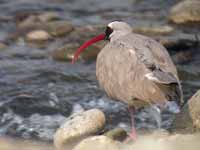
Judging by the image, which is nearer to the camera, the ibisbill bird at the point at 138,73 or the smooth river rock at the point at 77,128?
the ibisbill bird at the point at 138,73

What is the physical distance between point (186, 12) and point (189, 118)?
Answer: 18.8 feet

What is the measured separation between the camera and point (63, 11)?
1395 centimetres

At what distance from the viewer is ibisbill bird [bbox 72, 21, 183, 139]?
6.91 m

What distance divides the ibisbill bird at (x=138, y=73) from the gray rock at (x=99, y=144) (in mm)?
545

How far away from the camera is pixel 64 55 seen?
10945 mm

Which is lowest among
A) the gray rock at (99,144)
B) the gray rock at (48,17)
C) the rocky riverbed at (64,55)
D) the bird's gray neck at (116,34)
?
the rocky riverbed at (64,55)

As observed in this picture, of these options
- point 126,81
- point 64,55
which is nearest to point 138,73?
point 126,81

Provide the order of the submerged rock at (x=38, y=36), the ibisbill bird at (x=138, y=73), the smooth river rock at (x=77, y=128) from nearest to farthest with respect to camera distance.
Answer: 1. the ibisbill bird at (x=138, y=73)
2. the smooth river rock at (x=77, y=128)
3. the submerged rock at (x=38, y=36)

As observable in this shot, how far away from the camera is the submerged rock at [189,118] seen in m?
7.34

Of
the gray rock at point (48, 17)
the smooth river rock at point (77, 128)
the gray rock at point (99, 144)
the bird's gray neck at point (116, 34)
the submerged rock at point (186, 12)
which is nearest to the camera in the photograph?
the gray rock at point (99, 144)

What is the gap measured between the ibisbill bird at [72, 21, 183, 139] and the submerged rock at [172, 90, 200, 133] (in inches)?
15.1

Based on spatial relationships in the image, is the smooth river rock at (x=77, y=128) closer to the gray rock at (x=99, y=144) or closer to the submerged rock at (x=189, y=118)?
the gray rock at (x=99, y=144)

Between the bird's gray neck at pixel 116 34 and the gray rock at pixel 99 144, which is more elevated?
the bird's gray neck at pixel 116 34

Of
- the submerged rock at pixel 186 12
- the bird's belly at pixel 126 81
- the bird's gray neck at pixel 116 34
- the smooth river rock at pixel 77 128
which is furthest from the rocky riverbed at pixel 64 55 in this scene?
the bird's gray neck at pixel 116 34
